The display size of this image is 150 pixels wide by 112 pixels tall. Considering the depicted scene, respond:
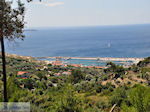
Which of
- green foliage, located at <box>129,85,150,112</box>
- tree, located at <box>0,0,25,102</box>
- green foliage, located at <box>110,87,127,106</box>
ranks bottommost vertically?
green foliage, located at <box>110,87,127,106</box>

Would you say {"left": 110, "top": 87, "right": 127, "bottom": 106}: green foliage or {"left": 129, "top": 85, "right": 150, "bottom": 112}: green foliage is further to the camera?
{"left": 110, "top": 87, "right": 127, "bottom": 106}: green foliage

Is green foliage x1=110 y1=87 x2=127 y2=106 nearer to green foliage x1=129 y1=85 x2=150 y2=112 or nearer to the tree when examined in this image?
green foliage x1=129 y1=85 x2=150 y2=112

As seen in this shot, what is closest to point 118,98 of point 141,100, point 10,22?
point 141,100

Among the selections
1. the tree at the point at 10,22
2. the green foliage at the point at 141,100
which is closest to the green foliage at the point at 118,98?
the green foliage at the point at 141,100

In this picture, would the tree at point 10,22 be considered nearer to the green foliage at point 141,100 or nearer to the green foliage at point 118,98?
the green foliage at point 141,100

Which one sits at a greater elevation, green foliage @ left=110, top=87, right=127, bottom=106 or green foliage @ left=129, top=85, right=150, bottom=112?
green foliage @ left=129, top=85, right=150, bottom=112

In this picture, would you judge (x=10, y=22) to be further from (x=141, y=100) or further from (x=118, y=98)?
(x=118, y=98)

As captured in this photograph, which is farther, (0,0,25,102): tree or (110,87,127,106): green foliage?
(110,87,127,106): green foliage

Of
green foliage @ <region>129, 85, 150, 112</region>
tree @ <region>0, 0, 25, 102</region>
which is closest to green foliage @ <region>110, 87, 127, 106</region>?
green foliage @ <region>129, 85, 150, 112</region>

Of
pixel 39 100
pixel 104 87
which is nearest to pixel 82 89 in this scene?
pixel 104 87

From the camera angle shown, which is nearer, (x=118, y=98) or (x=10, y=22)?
(x=10, y=22)

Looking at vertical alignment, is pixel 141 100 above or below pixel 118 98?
above
